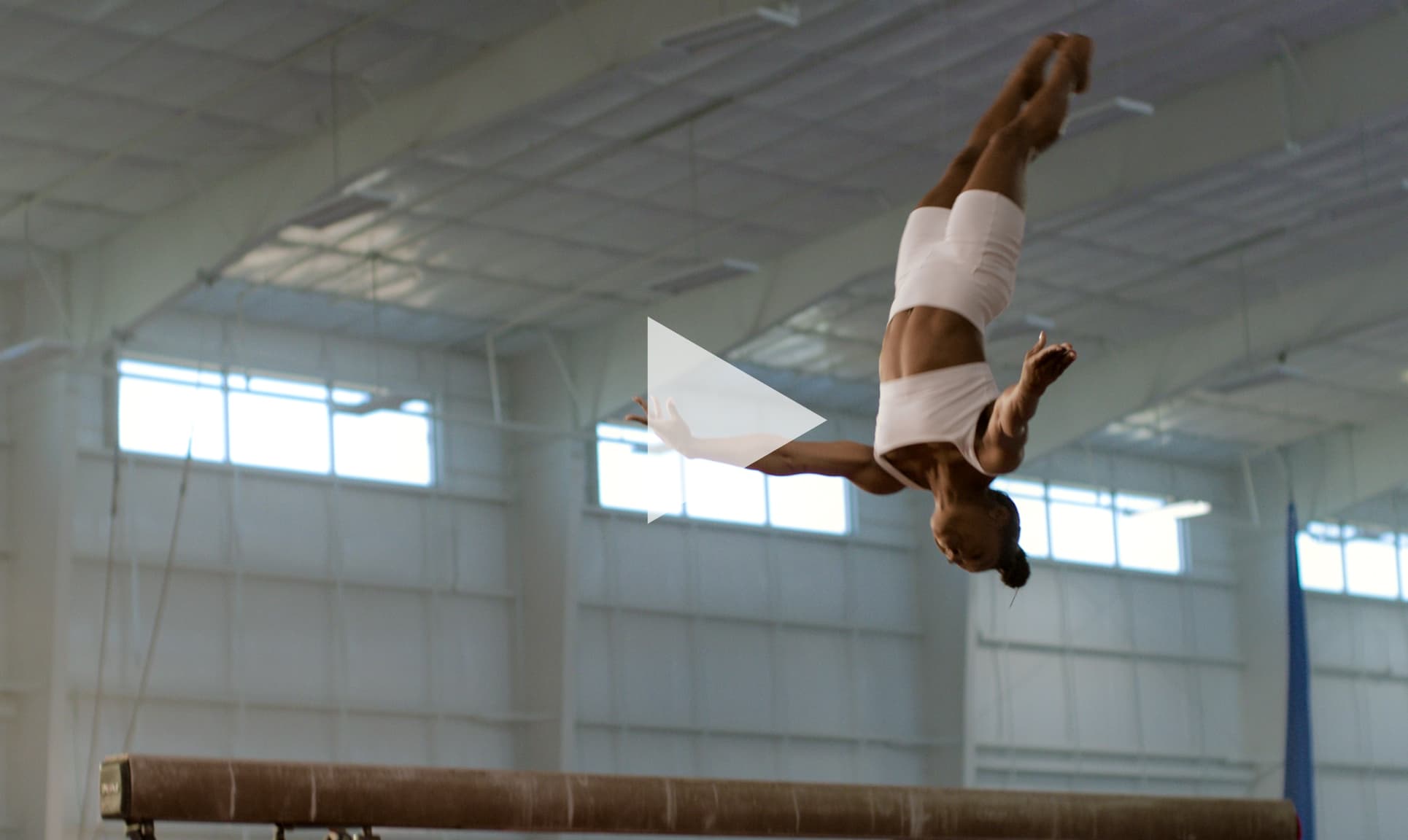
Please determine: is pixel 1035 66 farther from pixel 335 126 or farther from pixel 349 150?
pixel 349 150

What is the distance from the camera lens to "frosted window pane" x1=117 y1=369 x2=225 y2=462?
20.3m

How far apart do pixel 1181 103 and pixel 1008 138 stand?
1196cm

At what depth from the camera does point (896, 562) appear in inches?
1045

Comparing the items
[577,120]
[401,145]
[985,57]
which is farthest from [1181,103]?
[401,145]

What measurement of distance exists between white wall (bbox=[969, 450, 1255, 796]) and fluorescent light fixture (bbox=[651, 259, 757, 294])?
9829 millimetres

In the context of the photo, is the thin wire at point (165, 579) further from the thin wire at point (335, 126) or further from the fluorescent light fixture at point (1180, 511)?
the fluorescent light fixture at point (1180, 511)

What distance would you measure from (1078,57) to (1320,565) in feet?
87.4

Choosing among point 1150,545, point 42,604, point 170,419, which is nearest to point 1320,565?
point 1150,545

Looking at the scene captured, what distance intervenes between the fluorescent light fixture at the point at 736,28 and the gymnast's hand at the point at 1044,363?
325 inches

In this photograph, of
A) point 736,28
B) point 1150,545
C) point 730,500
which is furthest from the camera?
point 1150,545

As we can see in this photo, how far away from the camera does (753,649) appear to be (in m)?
24.5

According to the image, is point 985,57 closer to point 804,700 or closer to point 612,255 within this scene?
point 612,255

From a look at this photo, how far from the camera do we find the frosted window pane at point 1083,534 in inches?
1100

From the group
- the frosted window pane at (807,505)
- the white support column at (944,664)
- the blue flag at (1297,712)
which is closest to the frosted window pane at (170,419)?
the frosted window pane at (807,505)
